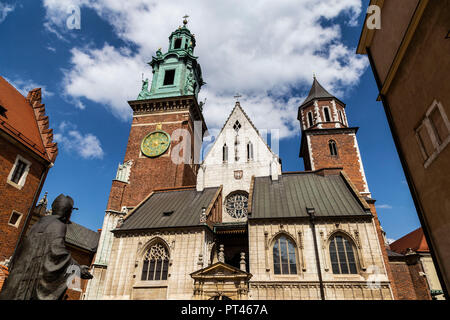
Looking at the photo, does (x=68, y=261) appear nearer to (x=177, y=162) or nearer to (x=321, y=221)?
(x=321, y=221)

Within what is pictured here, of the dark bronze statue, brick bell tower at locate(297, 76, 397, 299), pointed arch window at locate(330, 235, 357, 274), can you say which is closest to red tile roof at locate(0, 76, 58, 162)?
the dark bronze statue

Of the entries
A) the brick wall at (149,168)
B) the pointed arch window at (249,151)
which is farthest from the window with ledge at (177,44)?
the pointed arch window at (249,151)

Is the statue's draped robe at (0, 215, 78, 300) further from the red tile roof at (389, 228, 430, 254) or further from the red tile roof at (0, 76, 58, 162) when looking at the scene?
the red tile roof at (389, 228, 430, 254)

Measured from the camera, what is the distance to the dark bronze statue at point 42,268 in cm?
412

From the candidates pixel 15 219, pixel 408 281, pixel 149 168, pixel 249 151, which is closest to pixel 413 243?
pixel 408 281

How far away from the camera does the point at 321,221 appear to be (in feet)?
56.9

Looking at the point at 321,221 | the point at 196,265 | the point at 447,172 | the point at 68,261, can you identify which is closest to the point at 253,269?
the point at 196,265

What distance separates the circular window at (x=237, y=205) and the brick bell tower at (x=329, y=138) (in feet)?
A: 29.8

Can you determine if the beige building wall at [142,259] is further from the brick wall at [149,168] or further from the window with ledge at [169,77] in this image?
the window with ledge at [169,77]

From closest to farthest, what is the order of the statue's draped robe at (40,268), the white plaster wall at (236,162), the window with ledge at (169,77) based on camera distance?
the statue's draped robe at (40,268), the white plaster wall at (236,162), the window with ledge at (169,77)

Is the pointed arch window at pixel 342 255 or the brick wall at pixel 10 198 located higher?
the brick wall at pixel 10 198

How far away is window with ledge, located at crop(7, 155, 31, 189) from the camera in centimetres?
1795

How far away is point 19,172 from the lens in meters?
18.7

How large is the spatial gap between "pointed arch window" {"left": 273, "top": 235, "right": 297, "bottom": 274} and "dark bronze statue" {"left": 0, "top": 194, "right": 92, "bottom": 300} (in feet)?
46.4
